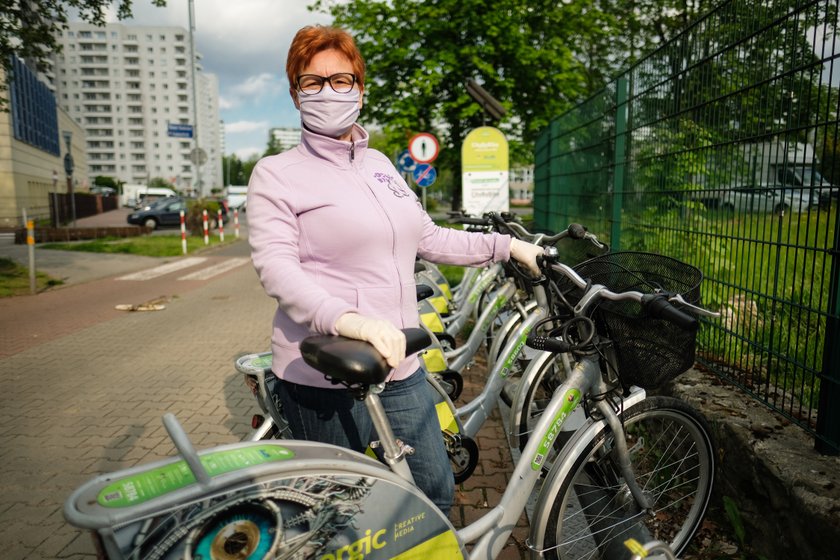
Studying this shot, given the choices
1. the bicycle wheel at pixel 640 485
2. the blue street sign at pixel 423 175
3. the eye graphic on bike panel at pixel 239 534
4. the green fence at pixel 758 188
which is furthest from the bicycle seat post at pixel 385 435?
the blue street sign at pixel 423 175

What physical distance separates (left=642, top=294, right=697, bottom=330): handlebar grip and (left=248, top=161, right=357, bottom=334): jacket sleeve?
2.86 ft

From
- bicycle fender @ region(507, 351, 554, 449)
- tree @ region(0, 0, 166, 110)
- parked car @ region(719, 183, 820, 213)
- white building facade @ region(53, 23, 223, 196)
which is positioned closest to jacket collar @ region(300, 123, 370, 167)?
bicycle fender @ region(507, 351, 554, 449)

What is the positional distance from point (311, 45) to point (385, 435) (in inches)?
47.9

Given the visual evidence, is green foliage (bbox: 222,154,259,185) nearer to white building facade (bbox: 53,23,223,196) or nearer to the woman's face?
white building facade (bbox: 53,23,223,196)

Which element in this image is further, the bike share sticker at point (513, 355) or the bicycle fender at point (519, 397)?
the bike share sticker at point (513, 355)

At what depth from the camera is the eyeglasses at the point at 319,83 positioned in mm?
1961

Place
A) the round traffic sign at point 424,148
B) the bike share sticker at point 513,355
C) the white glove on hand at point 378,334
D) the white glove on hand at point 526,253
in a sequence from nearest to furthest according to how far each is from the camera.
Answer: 1. the white glove on hand at point 378,334
2. the white glove on hand at point 526,253
3. the bike share sticker at point 513,355
4. the round traffic sign at point 424,148

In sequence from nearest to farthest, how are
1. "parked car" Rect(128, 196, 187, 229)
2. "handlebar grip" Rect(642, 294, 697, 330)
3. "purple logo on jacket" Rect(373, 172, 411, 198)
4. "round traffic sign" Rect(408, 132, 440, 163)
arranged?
1. "handlebar grip" Rect(642, 294, 697, 330)
2. "purple logo on jacket" Rect(373, 172, 411, 198)
3. "round traffic sign" Rect(408, 132, 440, 163)
4. "parked car" Rect(128, 196, 187, 229)

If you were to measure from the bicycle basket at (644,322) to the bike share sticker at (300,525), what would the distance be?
0.82m

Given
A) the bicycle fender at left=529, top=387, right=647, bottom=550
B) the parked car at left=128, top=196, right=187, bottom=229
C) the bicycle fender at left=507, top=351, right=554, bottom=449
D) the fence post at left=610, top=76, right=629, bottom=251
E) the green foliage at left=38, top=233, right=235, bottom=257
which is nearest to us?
the bicycle fender at left=529, top=387, right=647, bottom=550

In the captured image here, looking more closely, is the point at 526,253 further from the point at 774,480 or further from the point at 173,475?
the point at 173,475

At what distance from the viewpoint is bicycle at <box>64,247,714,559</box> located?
1.25 metres

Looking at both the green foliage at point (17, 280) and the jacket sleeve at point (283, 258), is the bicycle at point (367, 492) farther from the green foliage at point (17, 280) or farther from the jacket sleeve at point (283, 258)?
the green foliage at point (17, 280)

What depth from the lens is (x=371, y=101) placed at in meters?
21.3
